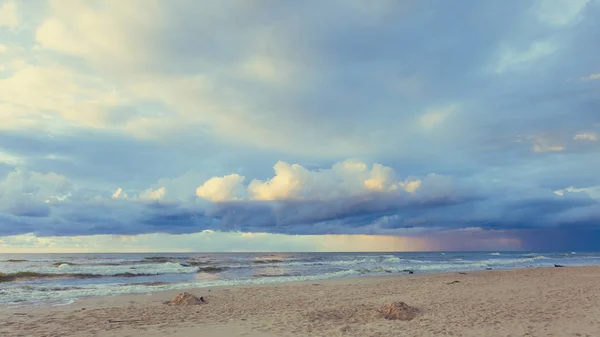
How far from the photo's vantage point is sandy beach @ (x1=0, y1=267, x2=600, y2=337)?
10383mm

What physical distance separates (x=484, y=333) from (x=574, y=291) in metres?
11.8

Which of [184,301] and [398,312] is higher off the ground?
[398,312]

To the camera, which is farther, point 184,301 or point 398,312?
point 184,301

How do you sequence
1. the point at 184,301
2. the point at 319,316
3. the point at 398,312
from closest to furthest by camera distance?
the point at 398,312
the point at 319,316
the point at 184,301

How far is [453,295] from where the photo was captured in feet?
56.5

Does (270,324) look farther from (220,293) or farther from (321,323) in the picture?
(220,293)

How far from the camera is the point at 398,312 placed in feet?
39.4

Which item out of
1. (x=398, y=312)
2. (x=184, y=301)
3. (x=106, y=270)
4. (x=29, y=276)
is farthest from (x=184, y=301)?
(x=106, y=270)

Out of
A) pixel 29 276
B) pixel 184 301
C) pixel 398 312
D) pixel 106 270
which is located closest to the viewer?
pixel 398 312

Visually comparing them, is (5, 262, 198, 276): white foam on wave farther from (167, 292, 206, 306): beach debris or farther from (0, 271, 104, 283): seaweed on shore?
(167, 292, 206, 306): beach debris

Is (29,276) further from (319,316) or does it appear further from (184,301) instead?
(319,316)

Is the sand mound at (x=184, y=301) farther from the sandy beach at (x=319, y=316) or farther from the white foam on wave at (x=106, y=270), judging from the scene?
the white foam on wave at (x=106, y=270)

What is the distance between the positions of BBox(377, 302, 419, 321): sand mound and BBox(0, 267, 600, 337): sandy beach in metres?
0.24

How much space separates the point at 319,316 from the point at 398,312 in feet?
8.25
